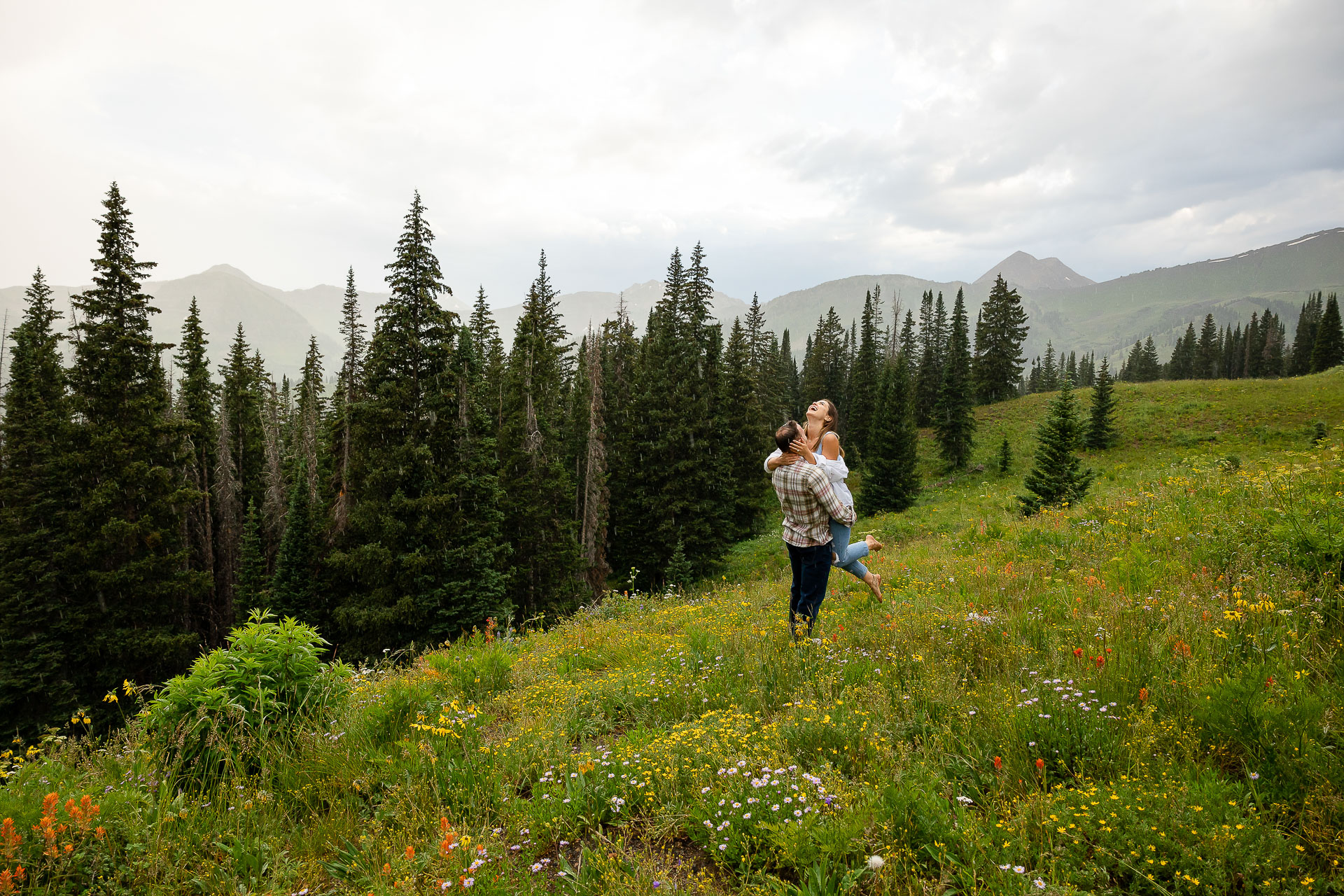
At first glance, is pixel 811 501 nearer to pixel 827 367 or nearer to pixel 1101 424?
pixel 1101 424

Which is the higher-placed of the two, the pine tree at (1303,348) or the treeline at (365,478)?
the pine tree at (1303,348)

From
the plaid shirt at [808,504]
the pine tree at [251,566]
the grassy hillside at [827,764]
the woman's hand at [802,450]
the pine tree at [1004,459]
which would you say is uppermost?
the woman's hand at [802,450]

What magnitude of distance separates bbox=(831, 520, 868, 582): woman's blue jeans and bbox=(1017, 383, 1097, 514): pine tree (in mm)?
14277

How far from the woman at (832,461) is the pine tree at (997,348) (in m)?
65.0

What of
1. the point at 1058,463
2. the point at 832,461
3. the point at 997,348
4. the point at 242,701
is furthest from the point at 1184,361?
the point at 242,701

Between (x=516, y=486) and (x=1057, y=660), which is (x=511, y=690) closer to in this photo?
(x=1057, y=660)

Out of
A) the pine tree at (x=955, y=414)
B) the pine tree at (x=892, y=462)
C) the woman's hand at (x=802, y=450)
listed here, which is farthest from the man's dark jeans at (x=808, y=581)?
the pine tree at (x=955, y=414)

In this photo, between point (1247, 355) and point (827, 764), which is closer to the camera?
point (827, 764)

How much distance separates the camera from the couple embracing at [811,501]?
5910 mm

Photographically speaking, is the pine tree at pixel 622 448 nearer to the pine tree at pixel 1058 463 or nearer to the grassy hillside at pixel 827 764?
the pine tree at pixel 1058 463

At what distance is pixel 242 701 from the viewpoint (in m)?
4.48

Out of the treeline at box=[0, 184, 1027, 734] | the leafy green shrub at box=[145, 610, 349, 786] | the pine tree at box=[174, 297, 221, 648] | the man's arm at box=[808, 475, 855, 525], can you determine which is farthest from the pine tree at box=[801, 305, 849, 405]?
the leafy green shrub at box=[145, 610, 349, 786]

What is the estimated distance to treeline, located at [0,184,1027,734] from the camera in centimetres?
1938

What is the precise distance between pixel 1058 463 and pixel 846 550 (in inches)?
722
